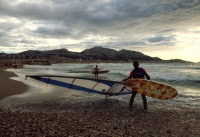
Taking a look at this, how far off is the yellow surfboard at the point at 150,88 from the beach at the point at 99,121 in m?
0.74

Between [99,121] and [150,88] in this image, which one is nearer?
[99,121]

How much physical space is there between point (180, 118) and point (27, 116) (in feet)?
21.3

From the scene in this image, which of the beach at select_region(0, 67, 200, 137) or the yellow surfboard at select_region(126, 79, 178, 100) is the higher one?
the yellow surfboard at select_region(126, 79, 178, 100)

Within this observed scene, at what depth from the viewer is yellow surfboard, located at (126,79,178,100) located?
405 inches

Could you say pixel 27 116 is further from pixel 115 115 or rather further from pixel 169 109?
pixel 169 109

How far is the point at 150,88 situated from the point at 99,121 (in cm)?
379

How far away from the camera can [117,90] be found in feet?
40.8

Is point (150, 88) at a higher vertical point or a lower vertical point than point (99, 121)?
higher

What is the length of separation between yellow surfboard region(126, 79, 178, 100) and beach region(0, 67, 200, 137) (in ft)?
2.43

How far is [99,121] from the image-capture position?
798 cm

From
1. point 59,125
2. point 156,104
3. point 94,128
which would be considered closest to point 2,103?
point 59,125

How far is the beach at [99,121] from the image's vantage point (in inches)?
250

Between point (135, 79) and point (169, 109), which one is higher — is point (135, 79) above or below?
above

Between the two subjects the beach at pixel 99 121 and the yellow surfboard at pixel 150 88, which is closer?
the beach at pixel 99 121
